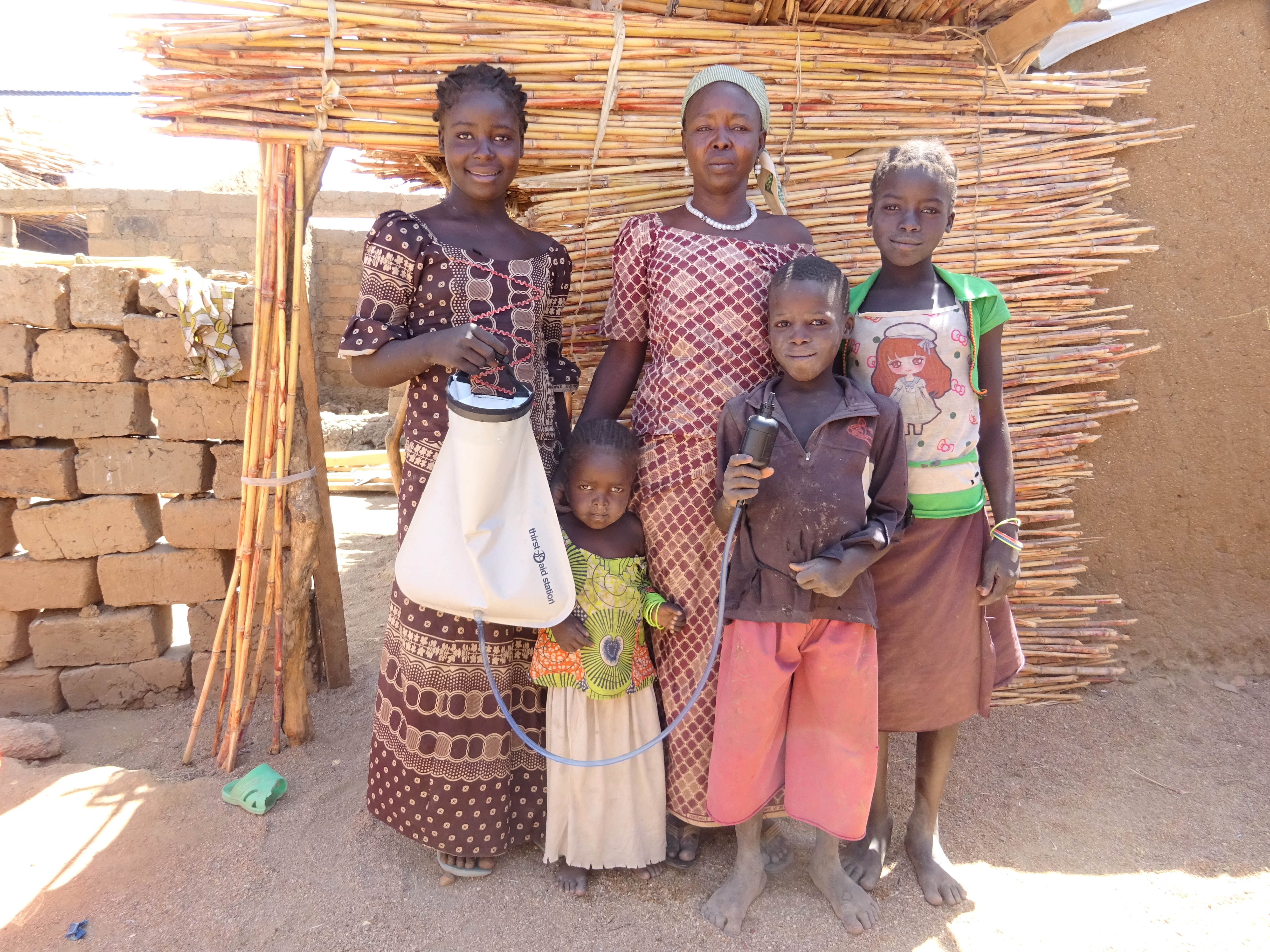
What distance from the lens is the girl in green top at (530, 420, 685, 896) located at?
2.22 m

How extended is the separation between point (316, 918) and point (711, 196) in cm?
220

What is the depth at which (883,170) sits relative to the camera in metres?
2.19

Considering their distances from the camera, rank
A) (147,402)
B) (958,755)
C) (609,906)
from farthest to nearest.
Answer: (147,402)
(958,755)
(609,906)

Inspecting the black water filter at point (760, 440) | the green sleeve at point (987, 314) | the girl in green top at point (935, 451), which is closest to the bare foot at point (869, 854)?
the girl in green top at point (935, 451)

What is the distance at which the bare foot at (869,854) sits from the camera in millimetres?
2361

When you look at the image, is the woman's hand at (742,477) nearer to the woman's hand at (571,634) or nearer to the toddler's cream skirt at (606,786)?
the woman's hand at (571,634)

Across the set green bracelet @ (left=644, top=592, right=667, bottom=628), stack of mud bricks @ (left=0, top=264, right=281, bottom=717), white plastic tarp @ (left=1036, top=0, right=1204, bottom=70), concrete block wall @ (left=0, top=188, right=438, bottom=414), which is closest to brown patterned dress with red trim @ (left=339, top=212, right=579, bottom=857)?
green bracelet @ (left=644, top=592, right=667, bottom=628)

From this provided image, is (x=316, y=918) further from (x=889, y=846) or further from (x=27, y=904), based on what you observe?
(x=889, y=846)

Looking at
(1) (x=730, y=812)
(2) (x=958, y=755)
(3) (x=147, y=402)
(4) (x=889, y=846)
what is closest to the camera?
(1) (x=730, y=812)

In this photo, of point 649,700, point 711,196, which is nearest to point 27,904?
point 649,700

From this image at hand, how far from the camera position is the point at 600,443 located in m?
2.19

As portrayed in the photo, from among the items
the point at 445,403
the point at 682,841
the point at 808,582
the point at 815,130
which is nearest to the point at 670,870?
the point at 682,841

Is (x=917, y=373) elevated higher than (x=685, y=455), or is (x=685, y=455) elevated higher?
(x=917, y=373)

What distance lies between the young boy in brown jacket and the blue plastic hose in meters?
0.04
